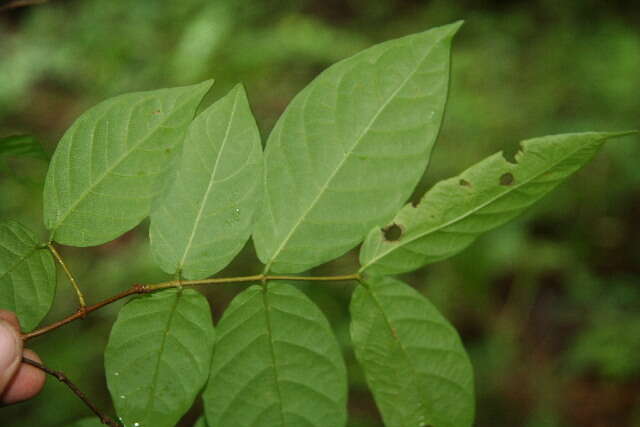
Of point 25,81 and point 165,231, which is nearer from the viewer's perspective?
point 165,231

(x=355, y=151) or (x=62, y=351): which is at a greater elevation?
(x=355, y=151)

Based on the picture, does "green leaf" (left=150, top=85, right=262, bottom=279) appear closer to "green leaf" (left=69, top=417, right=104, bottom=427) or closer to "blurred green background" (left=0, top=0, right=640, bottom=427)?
"green leaf" (left=69, top=417, right=104, bottom=427)

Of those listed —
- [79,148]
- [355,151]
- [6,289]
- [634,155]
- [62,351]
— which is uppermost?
[79,148]

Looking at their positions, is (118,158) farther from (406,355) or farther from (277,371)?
(406,355)

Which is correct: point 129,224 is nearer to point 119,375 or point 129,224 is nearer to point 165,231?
point 165,231

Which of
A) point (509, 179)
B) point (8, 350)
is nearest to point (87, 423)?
point (8, 350)

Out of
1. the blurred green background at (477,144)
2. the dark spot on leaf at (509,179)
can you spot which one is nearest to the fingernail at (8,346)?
the dark spot on leaf at (509,179)

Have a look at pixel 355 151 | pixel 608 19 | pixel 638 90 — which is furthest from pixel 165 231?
pixel 608 19
